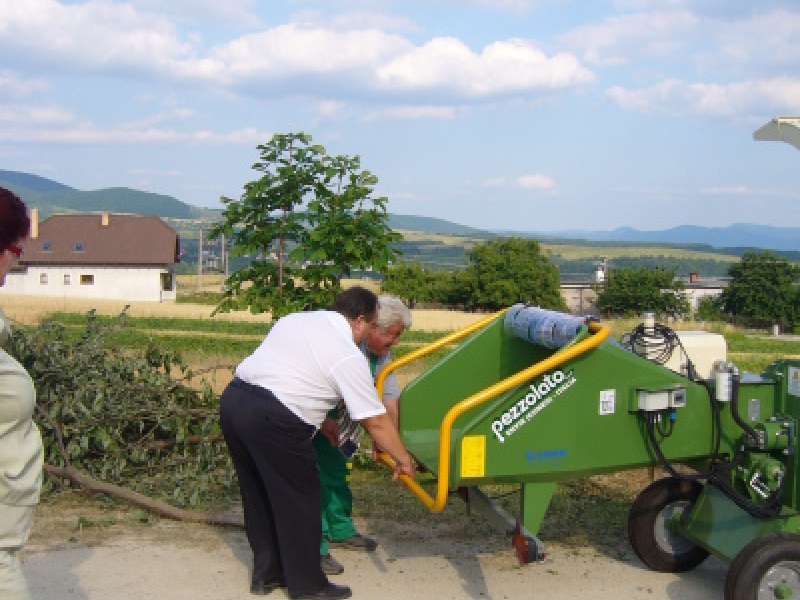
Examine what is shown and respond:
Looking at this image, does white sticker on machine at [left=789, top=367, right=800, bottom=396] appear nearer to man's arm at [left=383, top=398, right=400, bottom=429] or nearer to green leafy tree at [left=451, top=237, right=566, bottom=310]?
man's arm at [left=383, top=398, right=400, bottom=429]

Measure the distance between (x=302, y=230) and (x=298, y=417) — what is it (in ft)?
15.8

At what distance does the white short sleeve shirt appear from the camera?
4902 mm

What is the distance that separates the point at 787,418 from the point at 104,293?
7936 centimetres

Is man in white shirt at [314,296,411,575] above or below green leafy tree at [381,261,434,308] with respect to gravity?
above

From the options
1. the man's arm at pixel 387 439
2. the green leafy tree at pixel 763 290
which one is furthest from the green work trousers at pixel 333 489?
the green leafy tree at pixel 763 290

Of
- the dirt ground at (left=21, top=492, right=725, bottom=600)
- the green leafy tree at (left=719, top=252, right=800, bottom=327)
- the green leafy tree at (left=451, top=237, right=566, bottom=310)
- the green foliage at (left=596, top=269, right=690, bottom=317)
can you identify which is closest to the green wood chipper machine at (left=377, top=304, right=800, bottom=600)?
the dirt ground at (left=21, top=492, right=725, bottom=600)

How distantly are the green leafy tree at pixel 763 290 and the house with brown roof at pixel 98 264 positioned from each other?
49.4 m

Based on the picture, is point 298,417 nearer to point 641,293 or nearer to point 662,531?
point 662,531

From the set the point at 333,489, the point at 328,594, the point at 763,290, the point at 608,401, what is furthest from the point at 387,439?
the point at 763,290

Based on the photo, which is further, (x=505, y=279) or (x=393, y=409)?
(x=505, y=279)

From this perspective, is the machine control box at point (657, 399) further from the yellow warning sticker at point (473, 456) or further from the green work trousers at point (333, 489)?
the green work trousers at point (333, 489)

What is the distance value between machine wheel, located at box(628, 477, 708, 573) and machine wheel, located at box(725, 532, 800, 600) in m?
0.90

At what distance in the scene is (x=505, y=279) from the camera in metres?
84.5

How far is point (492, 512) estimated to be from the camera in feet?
17.2
